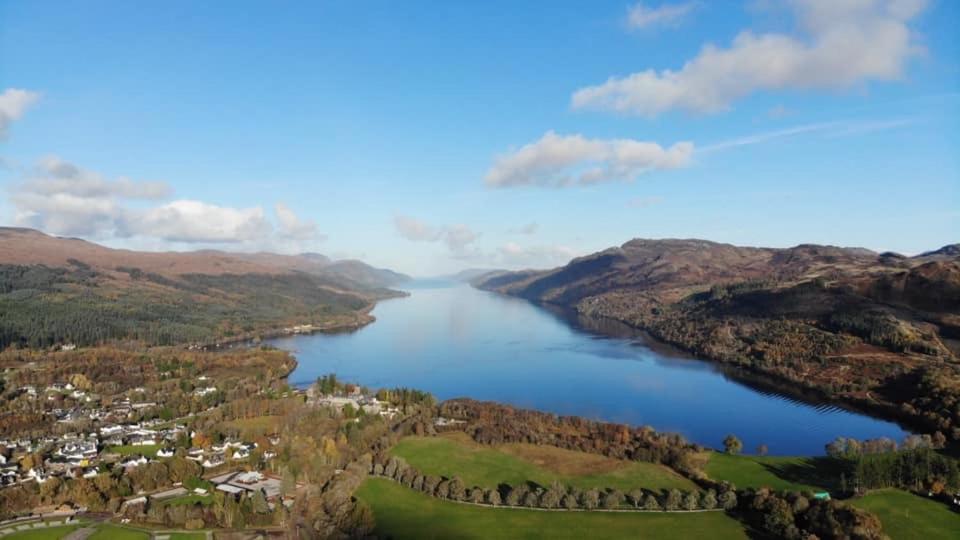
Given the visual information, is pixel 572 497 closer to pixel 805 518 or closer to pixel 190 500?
pixel 805 518

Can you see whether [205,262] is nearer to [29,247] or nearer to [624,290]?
[29,247]

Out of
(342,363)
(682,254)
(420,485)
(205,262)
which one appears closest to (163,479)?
(420,485)

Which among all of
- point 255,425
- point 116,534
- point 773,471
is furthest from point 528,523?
point 255,425

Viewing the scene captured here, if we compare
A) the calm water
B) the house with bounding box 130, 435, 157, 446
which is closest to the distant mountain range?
the calm water

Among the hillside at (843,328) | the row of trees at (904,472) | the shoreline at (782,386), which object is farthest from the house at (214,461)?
the shoreline at (782,386)

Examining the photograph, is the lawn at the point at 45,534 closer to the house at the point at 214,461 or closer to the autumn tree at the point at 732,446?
the house at the point at 214,461
